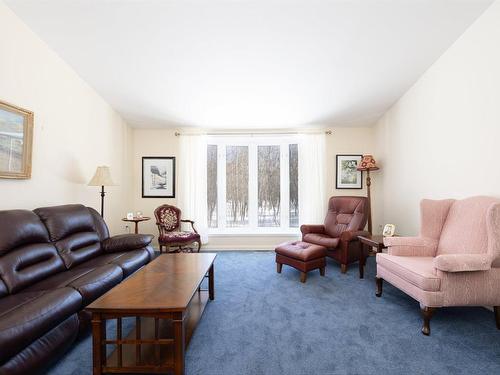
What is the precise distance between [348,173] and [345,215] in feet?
3.33

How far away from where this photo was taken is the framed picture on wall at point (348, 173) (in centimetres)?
438

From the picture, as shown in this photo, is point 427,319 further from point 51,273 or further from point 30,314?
point 51,273

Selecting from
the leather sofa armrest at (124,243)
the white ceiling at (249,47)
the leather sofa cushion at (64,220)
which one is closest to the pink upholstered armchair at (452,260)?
the white ceiling at (249,47)

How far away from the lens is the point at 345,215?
3.74 m

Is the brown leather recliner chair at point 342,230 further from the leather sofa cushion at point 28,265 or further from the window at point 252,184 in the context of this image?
the leather sofa cushion at point 28,265

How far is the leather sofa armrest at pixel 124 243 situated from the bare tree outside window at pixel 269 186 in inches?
89.9

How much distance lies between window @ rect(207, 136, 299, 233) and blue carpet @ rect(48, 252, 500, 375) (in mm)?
1877

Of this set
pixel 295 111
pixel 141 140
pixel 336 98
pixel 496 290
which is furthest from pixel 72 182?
pixel 496 290

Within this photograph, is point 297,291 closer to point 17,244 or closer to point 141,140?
point 17,244

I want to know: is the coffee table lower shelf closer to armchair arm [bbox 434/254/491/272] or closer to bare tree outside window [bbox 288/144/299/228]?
armchair arm [bbox 434/254/491/272]

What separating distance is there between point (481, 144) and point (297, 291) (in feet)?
7.70

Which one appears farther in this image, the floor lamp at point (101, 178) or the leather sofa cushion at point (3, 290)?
the floor lamp at point (101, 178)

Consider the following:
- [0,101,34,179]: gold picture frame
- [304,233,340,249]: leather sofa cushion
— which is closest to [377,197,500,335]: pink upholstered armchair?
[304,233,340,249]: leather sofa cushion

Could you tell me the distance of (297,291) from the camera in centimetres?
262
